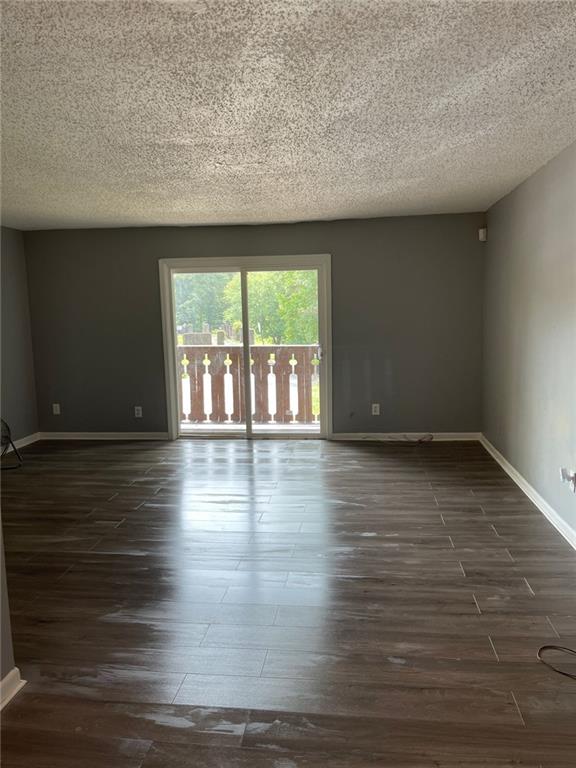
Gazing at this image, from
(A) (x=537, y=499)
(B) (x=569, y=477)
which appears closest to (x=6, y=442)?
(A) (x=537, y=499)

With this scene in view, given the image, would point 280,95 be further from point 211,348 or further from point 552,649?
point 211,348

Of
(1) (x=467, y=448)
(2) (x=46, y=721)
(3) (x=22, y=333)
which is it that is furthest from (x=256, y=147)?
(3) (x=22, y=333)

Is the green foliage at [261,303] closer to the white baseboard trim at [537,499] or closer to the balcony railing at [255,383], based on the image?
the balcony railing at [255,383]

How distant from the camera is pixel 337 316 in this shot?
5867mm

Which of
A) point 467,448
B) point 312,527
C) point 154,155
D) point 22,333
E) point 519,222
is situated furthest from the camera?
point 22,333

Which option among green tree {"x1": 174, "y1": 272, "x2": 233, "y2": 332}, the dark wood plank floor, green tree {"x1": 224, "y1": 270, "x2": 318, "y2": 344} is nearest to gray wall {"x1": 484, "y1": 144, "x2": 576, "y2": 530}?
the dark wood plank floor

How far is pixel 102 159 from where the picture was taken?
3322mm

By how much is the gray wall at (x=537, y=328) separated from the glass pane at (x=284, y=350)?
187 cm

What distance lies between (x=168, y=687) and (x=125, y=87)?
2404 millimetres

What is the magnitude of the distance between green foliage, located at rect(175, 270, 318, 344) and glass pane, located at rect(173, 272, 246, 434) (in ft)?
0.04

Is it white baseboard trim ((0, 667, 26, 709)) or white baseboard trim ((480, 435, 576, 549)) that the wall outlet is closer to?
white baseboard trim ((480, 435, 576, 549))

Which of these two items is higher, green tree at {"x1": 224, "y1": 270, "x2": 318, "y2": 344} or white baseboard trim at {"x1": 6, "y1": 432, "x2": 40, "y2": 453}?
green tree at {"x1": 224, "y1": 270, "x2": 318, "y2": 344}

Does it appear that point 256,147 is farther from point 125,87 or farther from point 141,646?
point 141,646

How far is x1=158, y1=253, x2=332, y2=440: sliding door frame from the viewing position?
588 cm
